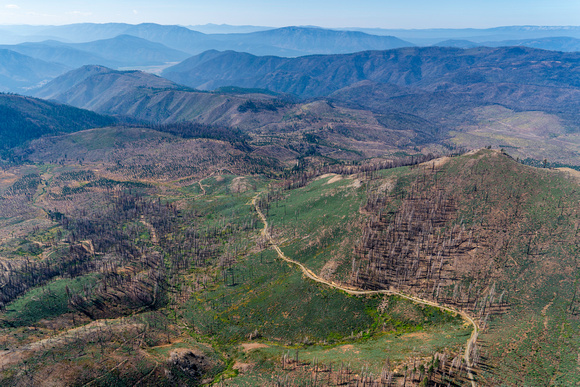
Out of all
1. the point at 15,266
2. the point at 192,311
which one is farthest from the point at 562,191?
the point at 15,266

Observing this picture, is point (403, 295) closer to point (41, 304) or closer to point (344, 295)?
point (344, 295)

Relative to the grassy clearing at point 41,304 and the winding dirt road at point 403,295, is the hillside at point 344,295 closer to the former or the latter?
the grassy clearing at point 41,304

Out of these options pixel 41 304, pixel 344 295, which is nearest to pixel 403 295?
pixel 344 295

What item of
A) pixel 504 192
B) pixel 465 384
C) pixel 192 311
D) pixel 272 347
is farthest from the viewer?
pixel 504 192

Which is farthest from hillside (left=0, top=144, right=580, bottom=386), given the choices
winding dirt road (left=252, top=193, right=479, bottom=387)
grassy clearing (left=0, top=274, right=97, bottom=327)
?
winding dirt road (left=252, top=193, right=479, bottom=387)

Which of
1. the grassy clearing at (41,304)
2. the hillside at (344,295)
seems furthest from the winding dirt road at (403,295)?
the grassy clearing at (41,304)

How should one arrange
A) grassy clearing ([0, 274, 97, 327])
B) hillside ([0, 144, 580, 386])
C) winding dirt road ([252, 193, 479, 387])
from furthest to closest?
grassy clearing ([0, 274, 97, 327])
hillside ([0, 144, 580, 386])
winding dirt road ([252, 193, 479, 387])

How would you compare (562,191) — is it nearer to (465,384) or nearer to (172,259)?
(465,384)

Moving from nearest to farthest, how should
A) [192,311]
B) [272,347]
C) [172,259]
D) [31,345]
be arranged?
[31,345] → [272,347] → [192,311] → [172,259]

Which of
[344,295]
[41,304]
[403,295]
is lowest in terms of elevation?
[41,304]

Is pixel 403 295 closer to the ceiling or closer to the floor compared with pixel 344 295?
closer to the ceiling

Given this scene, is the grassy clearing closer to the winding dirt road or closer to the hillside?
the hillside
